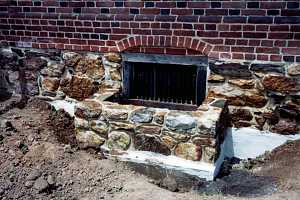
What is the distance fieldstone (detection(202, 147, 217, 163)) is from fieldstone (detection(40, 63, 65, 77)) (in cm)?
245

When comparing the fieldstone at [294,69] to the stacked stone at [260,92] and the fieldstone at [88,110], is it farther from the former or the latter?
the fieldstone at [88,110]

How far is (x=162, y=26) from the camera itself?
178 inches

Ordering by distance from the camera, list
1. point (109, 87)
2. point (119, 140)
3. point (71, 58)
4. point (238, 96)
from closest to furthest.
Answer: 1. point (119, 140)
2. point (238, 96)
3. point (109, 87)
4. point (71, 58)

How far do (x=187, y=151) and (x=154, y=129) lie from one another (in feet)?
1.40

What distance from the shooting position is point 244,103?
445cm

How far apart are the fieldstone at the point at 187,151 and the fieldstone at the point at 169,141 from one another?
53mm

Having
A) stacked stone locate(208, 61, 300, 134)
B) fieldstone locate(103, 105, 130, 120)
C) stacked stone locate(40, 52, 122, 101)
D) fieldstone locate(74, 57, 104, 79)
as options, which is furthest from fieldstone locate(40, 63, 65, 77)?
stacked stone locate(208, 61, 300, 134)

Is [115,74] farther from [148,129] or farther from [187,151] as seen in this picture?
[187,151]

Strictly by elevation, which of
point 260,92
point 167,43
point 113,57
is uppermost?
point 167,43

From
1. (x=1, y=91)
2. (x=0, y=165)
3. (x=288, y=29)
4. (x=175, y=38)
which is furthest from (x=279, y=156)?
(x=1, y=91)

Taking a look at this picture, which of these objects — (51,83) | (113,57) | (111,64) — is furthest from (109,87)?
(51,83)

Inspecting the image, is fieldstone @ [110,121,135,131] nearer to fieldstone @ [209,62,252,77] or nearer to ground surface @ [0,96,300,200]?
ground surface @ [0,96,300,200]

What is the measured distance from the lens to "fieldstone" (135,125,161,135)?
400 centimetres

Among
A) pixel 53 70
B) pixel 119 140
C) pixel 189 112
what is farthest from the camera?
pixel 53 70
